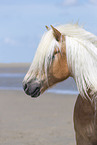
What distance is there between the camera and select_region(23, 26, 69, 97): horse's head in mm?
3129

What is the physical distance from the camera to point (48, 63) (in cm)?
315

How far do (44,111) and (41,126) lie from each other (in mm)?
2124

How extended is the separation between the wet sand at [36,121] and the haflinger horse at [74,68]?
375 cm

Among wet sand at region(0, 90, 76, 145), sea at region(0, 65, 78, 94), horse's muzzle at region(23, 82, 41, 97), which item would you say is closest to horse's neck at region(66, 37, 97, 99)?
horse's muzzle at region(23, 82, 41, 97)

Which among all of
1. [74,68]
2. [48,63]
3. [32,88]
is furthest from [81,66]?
[32,88]

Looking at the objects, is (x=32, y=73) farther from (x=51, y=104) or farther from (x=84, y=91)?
(x=51, y=104)

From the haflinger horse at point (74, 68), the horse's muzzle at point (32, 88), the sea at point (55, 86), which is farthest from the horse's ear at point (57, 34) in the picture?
the sea at point (55, 86)

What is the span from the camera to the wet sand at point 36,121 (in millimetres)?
7285

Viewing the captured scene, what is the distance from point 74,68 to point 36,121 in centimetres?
664

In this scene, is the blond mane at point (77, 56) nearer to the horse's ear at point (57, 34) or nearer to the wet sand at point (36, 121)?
the horse's ear at point (57, 34)

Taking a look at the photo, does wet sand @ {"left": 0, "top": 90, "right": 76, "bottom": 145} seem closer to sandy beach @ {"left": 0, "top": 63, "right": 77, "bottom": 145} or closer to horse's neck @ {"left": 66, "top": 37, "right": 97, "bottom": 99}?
sandy beach @ {"left": 0, "top": 63, "right": 77, "bottom": 145}

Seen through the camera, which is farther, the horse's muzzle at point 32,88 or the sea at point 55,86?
the sea at point 55,86

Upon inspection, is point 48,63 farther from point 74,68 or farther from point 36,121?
point 36,121

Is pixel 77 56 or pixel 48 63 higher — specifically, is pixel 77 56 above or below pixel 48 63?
above
